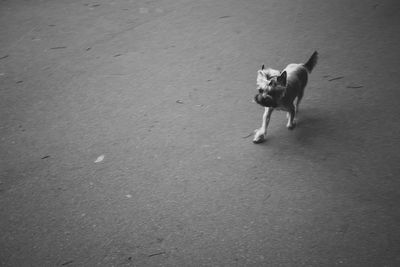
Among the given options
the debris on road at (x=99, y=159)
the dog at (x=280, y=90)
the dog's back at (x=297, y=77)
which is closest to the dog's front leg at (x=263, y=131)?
the dog at (x=280, y=90)

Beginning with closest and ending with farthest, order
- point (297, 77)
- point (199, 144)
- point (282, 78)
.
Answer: point (282, 78) → point (297, 77) → point (199, 144)

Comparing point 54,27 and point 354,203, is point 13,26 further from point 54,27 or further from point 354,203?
point 354,203

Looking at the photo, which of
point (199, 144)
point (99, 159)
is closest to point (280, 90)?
point (199, 144)

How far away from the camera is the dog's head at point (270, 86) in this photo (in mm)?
3523

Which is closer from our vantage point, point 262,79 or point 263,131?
point 262,79

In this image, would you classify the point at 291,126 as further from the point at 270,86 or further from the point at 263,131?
the point at 270,86

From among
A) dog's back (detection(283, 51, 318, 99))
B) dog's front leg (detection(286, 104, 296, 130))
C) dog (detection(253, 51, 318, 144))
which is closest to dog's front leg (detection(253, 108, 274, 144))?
dog (detection(253, 51, 318, 144))

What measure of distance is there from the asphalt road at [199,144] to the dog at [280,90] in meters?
0.21

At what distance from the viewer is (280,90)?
3.57m

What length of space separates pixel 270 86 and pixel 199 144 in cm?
113

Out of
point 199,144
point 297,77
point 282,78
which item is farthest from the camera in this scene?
point 199,144

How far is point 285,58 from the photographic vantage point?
5.35 metres

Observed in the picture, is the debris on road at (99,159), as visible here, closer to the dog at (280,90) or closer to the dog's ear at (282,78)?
the dog at (280,90)

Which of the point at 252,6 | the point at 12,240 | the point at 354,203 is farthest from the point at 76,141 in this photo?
the point at 252,6
